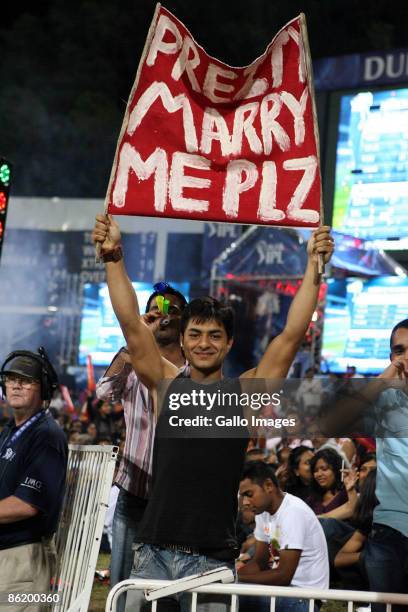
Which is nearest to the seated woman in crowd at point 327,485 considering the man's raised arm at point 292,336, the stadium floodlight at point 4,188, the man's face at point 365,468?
the man's face at point 365,468

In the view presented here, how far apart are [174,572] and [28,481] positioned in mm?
1226

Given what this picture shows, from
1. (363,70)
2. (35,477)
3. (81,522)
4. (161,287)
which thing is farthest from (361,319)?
(35,477)

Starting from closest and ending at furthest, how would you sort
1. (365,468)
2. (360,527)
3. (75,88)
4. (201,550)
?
(201,550) → (365,468) → (360,527) → (75,88)

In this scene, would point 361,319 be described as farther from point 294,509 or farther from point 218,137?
point 218,137

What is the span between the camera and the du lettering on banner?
4590mm

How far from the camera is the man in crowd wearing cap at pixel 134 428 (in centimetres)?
467

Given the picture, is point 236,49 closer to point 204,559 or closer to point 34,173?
point 34,173

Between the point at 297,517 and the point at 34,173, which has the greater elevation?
the point at 34,173

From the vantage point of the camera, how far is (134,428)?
4801 mm

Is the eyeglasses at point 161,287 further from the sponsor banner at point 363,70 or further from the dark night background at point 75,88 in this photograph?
the dark night background at point 75,88

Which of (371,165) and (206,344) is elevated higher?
(371,165)

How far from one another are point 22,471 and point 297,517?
6.42 ft

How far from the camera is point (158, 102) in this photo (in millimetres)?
4699

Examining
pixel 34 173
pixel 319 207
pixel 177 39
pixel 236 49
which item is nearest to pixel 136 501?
pixel 319 207
